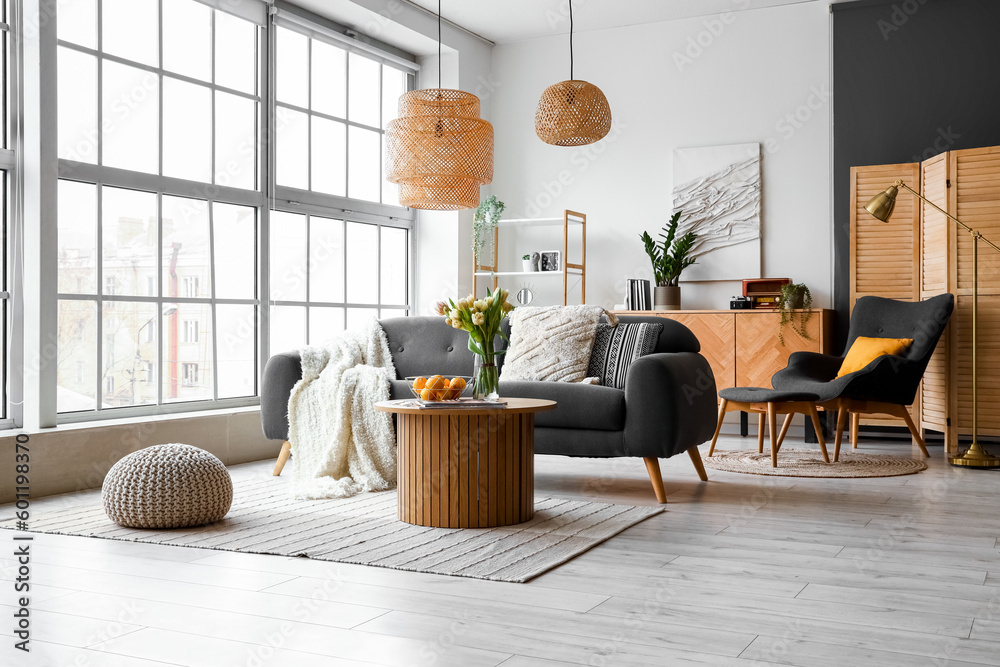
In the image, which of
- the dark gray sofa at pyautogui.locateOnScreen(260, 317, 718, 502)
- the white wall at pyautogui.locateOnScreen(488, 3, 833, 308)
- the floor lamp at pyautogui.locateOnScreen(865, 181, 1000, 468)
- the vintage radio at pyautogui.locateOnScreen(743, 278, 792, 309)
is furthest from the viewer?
the white wall at pyautogui.locateOnScreen(488, 3, 833, 308)

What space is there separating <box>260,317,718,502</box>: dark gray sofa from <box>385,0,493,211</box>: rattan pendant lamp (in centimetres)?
111

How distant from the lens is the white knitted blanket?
424 centimetres

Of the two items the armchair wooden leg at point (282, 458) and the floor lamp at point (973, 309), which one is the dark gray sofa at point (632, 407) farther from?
the floor lamp at point (973, 309)

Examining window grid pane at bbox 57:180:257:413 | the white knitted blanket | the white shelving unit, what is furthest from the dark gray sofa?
the white shelving unit

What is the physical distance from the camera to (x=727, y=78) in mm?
6836

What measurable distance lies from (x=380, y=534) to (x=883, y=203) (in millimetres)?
3603

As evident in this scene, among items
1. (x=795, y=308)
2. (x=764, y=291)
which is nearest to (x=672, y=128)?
(x=764, y=291)

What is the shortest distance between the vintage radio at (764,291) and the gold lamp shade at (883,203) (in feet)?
3.65

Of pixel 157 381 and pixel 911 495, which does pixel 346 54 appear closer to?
pixel 157 381

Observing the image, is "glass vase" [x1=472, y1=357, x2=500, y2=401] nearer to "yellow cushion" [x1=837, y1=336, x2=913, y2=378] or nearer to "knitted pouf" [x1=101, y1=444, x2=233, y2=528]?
"knitted pouf" [x1=101, y1=444, x2=233, y2=528]

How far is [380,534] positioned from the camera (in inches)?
127

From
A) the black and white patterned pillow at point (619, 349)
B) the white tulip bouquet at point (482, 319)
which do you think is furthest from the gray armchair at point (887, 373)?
the white tulip bouquet at point (482, 319)

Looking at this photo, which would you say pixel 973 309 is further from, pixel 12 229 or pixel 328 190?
pixel 12 229

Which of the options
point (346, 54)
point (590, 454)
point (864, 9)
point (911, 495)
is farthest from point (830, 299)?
point (346, 54)
